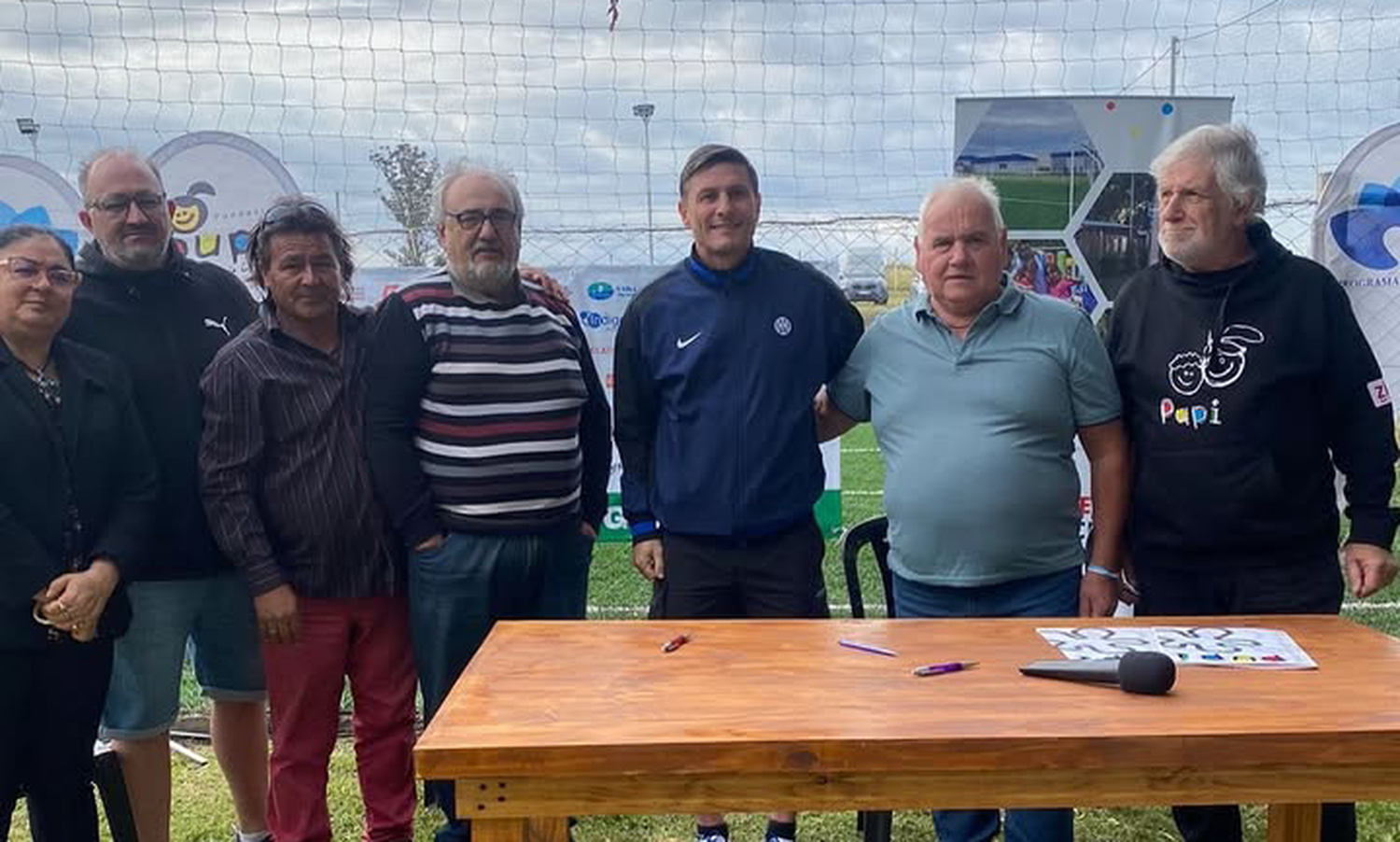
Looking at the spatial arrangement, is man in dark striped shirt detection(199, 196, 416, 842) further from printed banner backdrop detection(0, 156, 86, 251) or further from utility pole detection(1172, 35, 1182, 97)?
utility pole detection(1172, 35, 1182, 97)

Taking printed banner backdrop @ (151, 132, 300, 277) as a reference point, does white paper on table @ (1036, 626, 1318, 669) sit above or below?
below

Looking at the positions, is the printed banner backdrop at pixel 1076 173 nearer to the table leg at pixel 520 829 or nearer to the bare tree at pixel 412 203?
the bare tree at pixel 412 203

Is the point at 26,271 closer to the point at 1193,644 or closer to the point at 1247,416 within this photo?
the point at 1193,644

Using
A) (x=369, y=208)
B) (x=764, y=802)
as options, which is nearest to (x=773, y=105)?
(x=369, y=208)

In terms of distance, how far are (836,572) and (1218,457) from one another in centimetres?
406

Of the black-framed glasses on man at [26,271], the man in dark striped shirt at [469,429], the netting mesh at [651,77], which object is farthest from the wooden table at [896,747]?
the netting mesh at [651,77]

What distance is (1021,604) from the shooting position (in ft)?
9.14

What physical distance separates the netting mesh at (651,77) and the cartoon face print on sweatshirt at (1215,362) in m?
1.67

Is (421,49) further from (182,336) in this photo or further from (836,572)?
(836,572)

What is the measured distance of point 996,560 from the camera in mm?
2732

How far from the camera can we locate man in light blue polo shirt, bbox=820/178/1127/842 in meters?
2.72

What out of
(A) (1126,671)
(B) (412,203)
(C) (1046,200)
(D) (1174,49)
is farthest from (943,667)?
(B) (412,203)

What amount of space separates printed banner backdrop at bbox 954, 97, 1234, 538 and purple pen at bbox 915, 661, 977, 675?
2147 mm

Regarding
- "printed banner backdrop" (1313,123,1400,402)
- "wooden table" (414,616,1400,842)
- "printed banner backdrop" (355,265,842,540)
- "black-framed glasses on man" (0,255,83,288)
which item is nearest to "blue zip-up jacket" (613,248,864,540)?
"wooden table" (414,616,1400,842)
